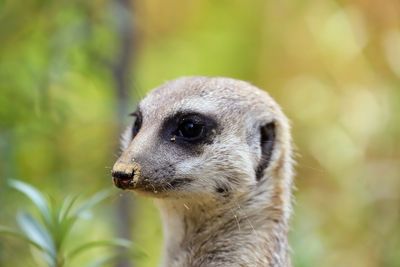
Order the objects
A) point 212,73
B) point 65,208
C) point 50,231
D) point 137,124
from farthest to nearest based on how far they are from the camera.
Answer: point 212,73, point 137,124, point 65,208, point 50,231

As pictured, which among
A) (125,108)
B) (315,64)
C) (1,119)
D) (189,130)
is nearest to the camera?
(189,130)

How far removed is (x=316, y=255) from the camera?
4777 mm

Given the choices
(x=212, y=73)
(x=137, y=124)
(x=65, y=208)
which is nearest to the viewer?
(x=65, y=208)

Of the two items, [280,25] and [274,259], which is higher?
[280,25]

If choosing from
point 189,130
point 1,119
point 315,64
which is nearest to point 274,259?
point 189,130

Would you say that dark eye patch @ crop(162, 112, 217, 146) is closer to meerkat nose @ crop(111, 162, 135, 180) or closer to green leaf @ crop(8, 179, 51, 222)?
meerkat nose @ crop(111, 162, 135, 180)

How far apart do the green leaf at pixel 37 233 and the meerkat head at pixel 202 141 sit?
0.27 m

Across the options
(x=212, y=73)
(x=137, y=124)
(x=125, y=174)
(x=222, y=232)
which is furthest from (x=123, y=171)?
(x=212, y=73)

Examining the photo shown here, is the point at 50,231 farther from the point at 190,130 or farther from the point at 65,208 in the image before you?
the point at 190,130

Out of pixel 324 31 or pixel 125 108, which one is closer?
pixel 125 108

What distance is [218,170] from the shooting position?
336cm

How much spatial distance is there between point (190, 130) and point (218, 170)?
6.8 inches

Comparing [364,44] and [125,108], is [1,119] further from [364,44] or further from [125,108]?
[364,44]

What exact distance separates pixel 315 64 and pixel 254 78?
21.6 inches
